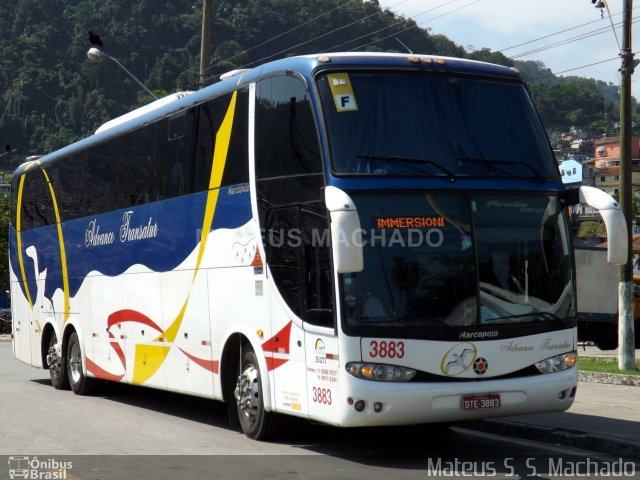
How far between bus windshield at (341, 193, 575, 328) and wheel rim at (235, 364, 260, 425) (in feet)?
7.20

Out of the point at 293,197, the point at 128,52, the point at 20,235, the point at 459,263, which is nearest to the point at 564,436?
the point at 459,263

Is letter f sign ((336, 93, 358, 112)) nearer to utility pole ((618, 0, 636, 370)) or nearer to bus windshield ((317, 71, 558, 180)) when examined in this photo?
bus windshield ((317, 71, 558, 180))

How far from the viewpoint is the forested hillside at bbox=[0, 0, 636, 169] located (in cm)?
8731

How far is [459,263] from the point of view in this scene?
10.5 metres

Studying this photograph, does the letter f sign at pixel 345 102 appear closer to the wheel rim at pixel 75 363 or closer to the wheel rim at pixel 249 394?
the wheel rim at pixel 249 394

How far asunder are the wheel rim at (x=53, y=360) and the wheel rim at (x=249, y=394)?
7.60 metres

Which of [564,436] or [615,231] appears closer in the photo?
[615,231]

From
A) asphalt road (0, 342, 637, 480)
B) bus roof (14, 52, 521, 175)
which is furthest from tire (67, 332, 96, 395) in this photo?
bus roof (14, 52, 521, 175)

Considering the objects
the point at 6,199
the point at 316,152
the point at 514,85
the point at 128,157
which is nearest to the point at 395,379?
the point at 316,152

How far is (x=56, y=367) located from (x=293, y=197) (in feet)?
31.2

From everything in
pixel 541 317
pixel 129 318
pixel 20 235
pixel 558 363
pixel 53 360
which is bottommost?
pixel 53 360

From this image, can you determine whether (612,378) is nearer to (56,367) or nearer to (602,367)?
(602,367)

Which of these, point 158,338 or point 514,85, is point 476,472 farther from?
point 158,338

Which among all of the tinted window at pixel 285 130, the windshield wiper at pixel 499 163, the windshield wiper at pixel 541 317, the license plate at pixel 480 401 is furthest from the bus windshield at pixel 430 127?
the license plate at pixel 480 401
